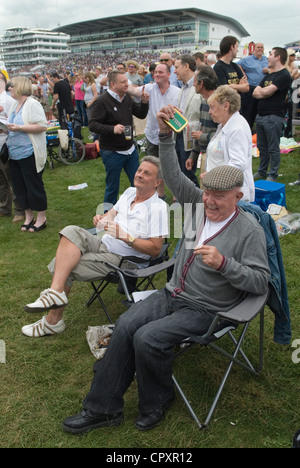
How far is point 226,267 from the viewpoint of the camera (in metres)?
2.10

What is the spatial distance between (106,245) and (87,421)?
1406mm

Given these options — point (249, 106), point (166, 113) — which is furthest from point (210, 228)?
point (249, 106)

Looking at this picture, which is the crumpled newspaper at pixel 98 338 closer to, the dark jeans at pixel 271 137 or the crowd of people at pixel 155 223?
the crowd of people at pixel 155 223

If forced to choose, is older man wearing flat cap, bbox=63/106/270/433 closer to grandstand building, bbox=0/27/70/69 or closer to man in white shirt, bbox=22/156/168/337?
man in white shirt, bbox=22/156/168/337

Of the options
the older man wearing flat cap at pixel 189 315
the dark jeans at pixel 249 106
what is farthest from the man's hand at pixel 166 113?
the dark jeans at pixel 249 106

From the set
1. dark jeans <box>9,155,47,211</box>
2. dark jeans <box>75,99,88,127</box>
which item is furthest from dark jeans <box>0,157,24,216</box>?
dark jeans <box>75,99,88,127</box>

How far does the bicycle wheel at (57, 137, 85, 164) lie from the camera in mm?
8828

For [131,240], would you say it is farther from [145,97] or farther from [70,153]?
[70,153]

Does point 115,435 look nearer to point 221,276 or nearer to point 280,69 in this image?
point 221,276

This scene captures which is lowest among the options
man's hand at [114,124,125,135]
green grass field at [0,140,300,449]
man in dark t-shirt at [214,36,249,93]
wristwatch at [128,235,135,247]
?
green grass field at [0,140,300,449]

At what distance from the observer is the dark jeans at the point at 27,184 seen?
494 centimetres

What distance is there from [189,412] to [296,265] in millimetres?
2211

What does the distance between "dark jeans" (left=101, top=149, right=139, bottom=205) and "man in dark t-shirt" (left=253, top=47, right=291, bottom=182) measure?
2368mm

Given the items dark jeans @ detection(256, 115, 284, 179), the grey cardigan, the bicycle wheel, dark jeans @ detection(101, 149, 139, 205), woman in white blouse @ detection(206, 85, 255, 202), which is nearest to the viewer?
the grey cardigan
